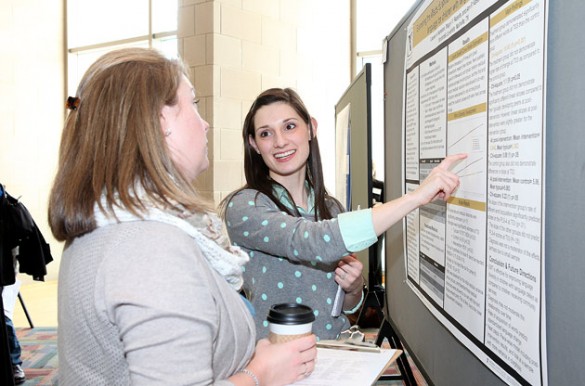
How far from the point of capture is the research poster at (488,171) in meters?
0.78

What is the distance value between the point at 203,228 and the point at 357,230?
467mm

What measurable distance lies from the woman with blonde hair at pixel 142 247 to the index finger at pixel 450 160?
1.49ft

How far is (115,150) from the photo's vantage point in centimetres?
85

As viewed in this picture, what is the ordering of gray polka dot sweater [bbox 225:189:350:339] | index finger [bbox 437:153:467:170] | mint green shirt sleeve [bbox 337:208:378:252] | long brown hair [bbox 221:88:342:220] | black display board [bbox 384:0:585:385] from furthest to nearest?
1. long brown hair [bbox 221:88:342:220]
2. gray polka dot sweater [bbox 225:189:350:339]
3. mint green shirt sleeve [bbox 337:208:378:252]
4. index finger [bbox 437:153:467:170]
5. black display board [bbox 384:0:585:385]

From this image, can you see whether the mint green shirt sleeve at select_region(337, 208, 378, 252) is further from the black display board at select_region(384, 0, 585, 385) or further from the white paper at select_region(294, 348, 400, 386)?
the black display board at select_region(384, 0, 585, 385)

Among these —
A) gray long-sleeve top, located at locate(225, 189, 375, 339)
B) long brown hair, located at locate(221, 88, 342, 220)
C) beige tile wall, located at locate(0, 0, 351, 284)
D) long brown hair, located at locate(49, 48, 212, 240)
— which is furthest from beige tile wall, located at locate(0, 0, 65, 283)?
long brown hair, located at locate(49, 48, 212, 240)

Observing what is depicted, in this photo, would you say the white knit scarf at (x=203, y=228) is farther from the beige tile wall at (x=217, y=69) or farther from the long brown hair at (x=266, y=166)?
the beige tile wall at (x=217, y=69)

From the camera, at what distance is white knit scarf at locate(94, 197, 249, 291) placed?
817mm

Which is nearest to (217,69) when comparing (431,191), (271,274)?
(271,274)

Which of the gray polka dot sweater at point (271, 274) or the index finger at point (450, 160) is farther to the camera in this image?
the gray polka dot sweater at point (271, 274)

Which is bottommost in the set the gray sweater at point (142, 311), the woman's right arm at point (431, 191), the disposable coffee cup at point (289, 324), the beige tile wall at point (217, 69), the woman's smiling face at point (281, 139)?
the disposable coffee cup at point (289, 324)

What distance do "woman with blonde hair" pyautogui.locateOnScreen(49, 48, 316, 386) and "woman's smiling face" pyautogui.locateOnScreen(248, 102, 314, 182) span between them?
0.75m

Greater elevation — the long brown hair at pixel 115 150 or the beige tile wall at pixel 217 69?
the beige tile wall at pixel 217 69

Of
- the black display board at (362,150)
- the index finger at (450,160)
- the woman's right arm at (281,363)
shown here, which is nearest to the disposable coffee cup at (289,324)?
the woman's right arm at (281,363)
